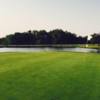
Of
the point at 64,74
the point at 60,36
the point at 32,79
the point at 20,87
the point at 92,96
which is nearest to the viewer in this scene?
the point at 92,96

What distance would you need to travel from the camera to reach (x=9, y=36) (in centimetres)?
19700

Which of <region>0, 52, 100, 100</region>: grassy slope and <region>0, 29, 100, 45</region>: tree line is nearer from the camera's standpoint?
<region>0, 52, 100, 100</region>: grassy slope

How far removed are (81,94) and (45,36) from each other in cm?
18483

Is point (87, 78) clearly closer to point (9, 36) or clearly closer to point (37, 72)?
point (37, 72)

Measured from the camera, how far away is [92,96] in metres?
13.6

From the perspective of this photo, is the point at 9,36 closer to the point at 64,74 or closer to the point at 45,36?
the point at 45,36

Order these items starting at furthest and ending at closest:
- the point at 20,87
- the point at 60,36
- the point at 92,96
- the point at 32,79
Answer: the point at 60,36 < the point at 32,79 < the point at 20,87 < the point at 92,96

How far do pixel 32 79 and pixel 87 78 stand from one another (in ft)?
10.8

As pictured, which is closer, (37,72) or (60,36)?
(37,72)

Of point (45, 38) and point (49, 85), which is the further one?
point (45, 38)

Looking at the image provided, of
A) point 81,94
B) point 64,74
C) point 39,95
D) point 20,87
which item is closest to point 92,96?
point 81,94

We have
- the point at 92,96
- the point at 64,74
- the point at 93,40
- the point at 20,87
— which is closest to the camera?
the point at 92,96

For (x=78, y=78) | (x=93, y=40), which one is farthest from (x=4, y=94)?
(x=93, y=40)

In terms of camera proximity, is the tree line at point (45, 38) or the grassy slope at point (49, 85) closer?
→ the grassy slope at point (49, 85)
